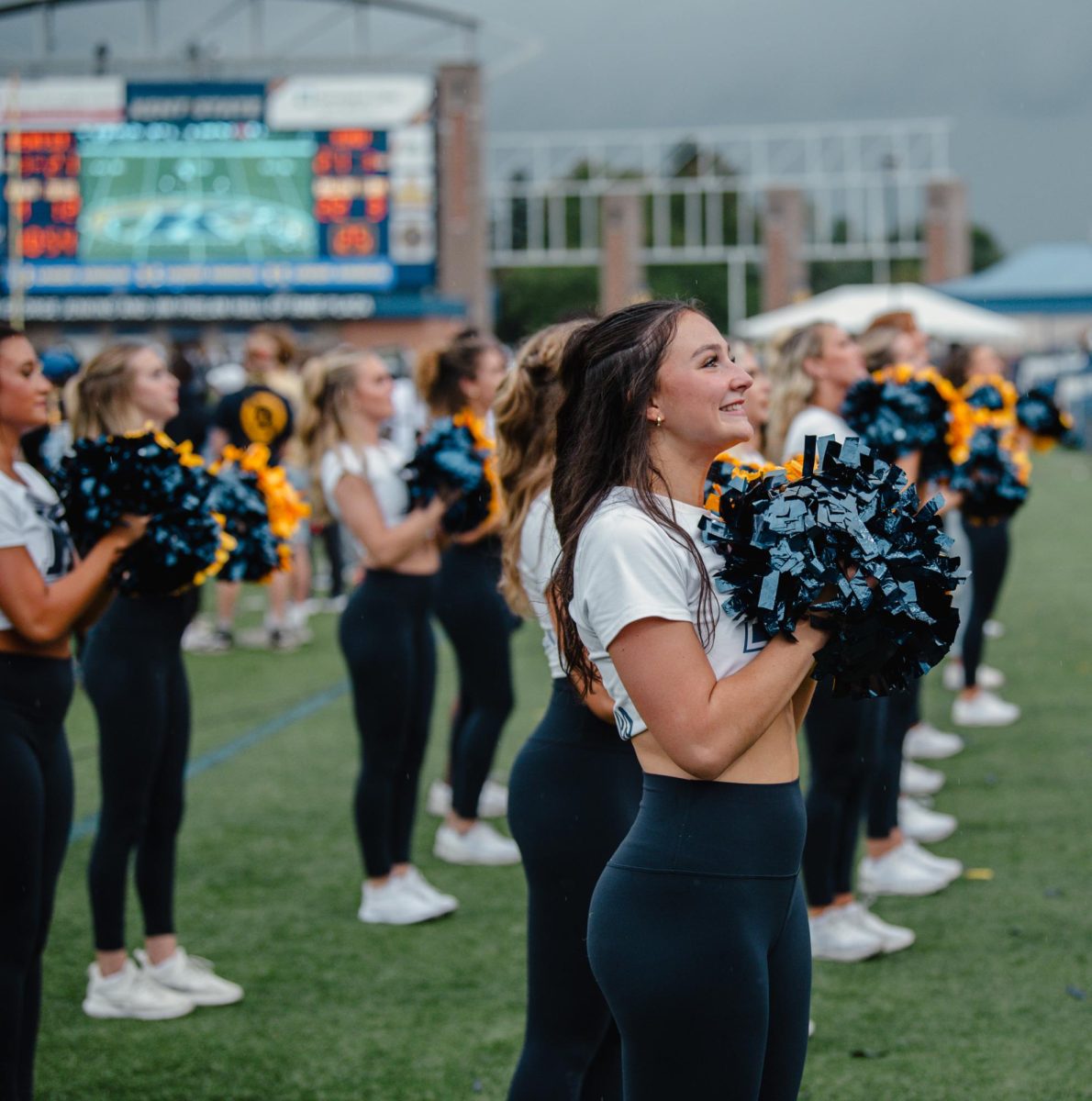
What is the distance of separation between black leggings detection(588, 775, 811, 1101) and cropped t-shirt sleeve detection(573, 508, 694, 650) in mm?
248

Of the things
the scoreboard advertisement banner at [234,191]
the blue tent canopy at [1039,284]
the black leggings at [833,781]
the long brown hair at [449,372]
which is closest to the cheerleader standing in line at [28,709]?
the long brown hair at [449,372]

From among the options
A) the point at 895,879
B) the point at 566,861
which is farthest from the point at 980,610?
the point at 566,861

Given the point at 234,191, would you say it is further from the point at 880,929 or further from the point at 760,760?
the point at 760,760

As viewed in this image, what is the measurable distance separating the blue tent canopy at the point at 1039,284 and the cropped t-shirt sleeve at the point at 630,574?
69.0ft

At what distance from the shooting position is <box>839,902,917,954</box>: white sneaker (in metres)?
4.61

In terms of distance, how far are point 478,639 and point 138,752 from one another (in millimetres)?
1656

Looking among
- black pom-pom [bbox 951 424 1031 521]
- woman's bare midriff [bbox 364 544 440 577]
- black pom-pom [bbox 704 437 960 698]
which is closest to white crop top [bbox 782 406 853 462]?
black pom-pom [bbox 951 424 1031 521]

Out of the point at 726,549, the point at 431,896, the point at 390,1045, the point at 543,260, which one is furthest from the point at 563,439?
the point at 543,260

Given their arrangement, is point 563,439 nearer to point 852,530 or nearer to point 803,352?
point 852,530

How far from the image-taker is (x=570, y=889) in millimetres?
Answer: 2832

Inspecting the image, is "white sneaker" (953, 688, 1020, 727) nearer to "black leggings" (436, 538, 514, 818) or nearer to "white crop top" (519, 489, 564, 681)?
"black leggings" (436, 538, 514, 818)

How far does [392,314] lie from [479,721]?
2655 centimetres

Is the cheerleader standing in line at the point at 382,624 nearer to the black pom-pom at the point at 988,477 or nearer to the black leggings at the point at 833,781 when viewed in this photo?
the black leggings at the point at 833,781

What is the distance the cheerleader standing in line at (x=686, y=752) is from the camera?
6.82 ft
